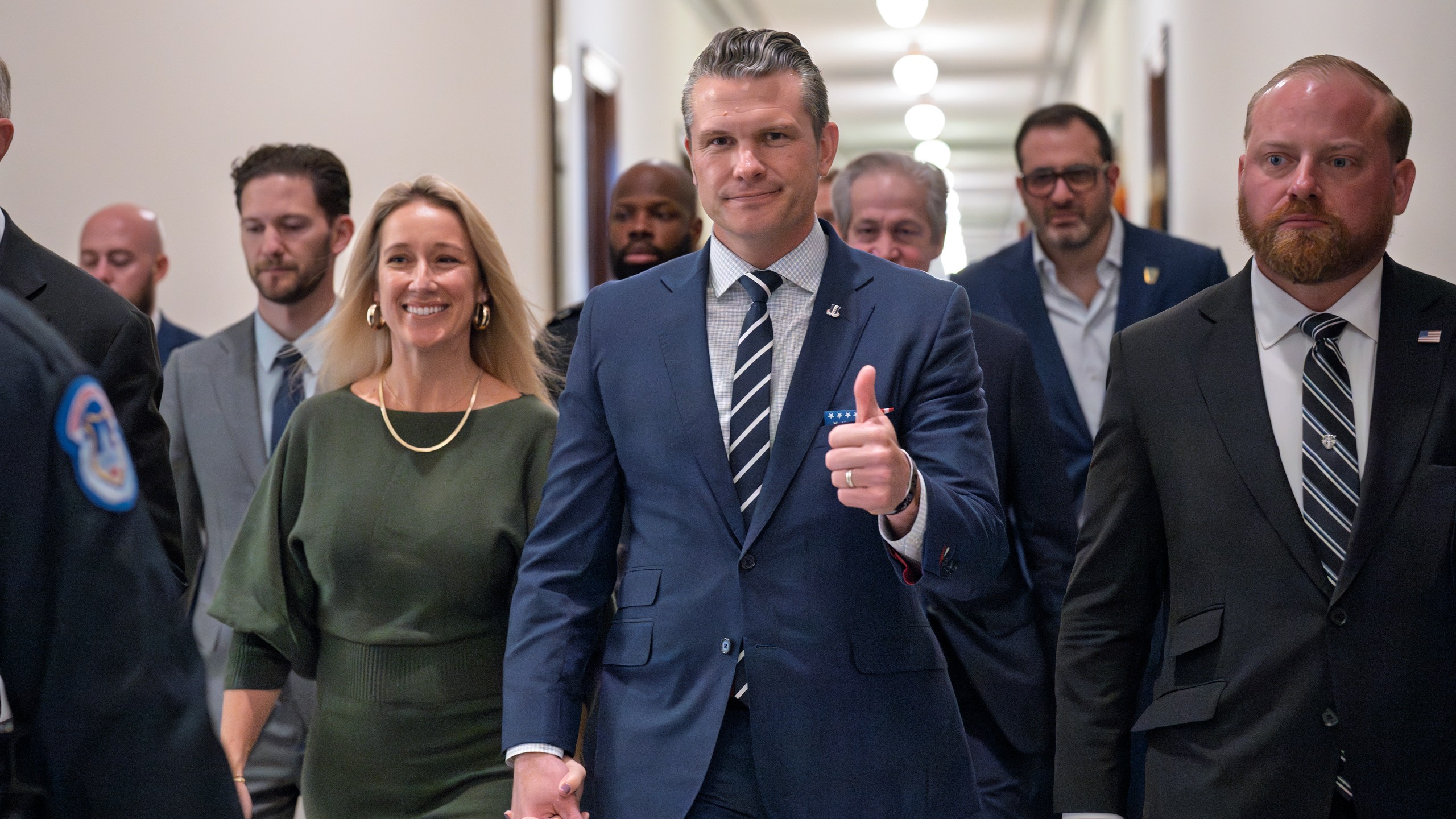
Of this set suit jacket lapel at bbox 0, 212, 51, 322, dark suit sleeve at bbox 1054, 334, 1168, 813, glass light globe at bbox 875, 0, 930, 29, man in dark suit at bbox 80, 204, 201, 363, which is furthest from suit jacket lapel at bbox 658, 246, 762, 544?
glass light globe at bbox 875, 0, 930, 29

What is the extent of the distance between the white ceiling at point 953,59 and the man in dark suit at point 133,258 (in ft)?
16.2

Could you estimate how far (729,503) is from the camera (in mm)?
2146

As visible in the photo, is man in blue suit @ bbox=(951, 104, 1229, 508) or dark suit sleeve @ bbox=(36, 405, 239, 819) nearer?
dark suit sleeve @ bbox=(36, 405, 239, 819)

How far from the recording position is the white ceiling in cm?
1216

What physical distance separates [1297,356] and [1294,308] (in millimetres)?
78

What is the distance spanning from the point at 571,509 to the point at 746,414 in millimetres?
321

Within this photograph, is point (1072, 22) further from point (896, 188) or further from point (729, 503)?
point (729, 503)

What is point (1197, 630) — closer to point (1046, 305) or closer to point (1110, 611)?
point (1110, 611)

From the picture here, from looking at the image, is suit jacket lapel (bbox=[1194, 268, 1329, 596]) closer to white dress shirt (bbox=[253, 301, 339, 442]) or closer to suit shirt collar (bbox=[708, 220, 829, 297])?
suit shirt collar (bbox=[708, 220, 829, 297])

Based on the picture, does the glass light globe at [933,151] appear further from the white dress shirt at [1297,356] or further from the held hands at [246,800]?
the white dress shirt at [1297,356]

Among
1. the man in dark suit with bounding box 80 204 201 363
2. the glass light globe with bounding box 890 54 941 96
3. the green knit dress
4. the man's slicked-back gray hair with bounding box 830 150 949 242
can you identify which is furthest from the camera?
the glass light globe with bounding box 890 54 941 96

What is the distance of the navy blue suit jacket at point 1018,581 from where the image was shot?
317cm

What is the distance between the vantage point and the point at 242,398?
3611 millimetres

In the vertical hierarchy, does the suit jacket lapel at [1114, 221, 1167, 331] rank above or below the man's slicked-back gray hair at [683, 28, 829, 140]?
below
